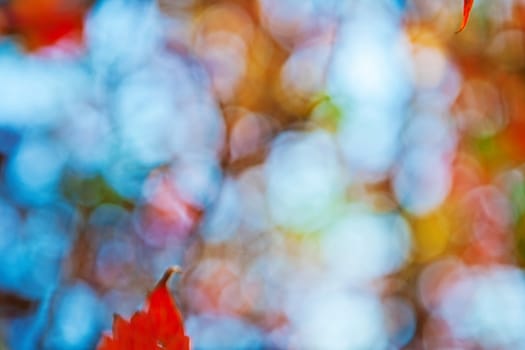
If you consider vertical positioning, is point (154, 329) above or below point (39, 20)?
below

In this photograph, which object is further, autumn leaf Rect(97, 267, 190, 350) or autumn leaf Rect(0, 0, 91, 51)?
autumn leaf Rect(0, 0, 91, 51)

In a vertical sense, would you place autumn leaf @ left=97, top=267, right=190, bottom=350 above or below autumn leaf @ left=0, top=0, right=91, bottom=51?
below

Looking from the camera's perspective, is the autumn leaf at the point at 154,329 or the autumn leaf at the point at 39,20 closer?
the autumn leaf at the point at 154,329

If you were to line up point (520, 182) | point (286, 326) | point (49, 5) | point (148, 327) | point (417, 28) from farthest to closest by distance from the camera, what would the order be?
point (286, 326)
point (417, 28)
point (520, 182)
point (49, 5)
point (148, 327)

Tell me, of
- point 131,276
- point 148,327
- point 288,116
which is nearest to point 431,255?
point 288,116

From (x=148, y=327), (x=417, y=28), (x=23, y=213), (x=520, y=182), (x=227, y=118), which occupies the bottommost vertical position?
(x=520, y=182)

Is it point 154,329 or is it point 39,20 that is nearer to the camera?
point 154,329

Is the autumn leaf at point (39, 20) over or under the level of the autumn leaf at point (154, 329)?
over

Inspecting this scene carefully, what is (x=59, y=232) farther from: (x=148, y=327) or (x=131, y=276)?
(x=148, y=327)
